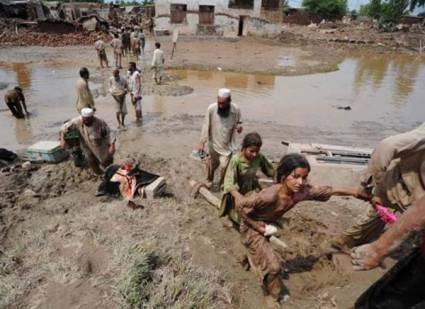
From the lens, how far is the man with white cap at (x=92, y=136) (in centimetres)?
473

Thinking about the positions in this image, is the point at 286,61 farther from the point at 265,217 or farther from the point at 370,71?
the point at 265,217

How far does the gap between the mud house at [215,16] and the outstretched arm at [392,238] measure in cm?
3081

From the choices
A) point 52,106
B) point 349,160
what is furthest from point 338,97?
point 52,106

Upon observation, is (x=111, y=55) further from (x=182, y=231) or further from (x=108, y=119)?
(x=182, y=231)

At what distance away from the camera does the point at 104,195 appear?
4.74 meters

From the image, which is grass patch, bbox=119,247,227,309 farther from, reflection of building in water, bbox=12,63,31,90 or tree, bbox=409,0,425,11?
tree, bbox=409,0,425,11

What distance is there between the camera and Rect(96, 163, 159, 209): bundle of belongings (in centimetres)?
454

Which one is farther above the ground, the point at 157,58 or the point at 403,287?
the point at 403,287

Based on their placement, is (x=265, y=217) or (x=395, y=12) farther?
(x=395, y=12)

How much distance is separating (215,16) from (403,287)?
31359 millimetres

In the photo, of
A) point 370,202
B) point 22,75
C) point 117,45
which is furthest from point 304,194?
point 117,45

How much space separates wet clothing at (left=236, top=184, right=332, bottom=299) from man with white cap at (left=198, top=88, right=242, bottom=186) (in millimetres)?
1794

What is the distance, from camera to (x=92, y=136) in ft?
15.7

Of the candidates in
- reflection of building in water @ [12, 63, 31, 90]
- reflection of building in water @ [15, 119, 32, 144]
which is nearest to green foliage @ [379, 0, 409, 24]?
reflection of building in water @ [12, 63, 31, 90]
